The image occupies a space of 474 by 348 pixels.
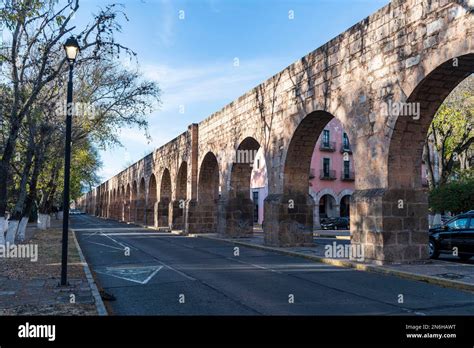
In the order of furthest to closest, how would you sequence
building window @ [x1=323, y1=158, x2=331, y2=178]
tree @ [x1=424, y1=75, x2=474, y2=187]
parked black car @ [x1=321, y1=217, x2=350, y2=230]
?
building window @ [x1=323, y1=158, x2=331, y2=178] → parked black car @ [x1=321, y1=217, x2=350, y2=230] → tree @ [x1=424, y1=75, x2=474, y2=187]

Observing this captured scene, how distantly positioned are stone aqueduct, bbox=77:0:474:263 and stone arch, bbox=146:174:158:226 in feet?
65.7

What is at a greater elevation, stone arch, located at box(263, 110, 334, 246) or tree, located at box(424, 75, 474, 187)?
tree, located at box(424, 75, 474, 187)

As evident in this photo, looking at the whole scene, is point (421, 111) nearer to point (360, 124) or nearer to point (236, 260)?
point (360, 124)

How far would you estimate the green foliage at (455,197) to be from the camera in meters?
23.9

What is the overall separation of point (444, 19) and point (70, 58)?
778 cm

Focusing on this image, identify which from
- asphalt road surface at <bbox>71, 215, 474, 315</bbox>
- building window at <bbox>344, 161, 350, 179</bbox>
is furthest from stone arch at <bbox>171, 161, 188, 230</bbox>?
asphalt road surface at <bbox>71, 215, 474, 315</bbox>

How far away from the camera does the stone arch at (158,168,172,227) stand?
34875 mm

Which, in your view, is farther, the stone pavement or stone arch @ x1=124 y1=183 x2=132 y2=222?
stone arch @ x1=124 y1=183 x2=132 y2=222

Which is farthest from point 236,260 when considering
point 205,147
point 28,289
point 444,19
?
point 205,147

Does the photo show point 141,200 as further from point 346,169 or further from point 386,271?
point 386,271

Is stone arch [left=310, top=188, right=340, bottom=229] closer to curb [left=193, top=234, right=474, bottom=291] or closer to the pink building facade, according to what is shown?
the pink building facade

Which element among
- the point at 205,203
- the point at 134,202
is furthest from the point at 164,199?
the point at 134,202

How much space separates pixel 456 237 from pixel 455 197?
12796 millimetres

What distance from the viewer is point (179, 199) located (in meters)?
31.0
